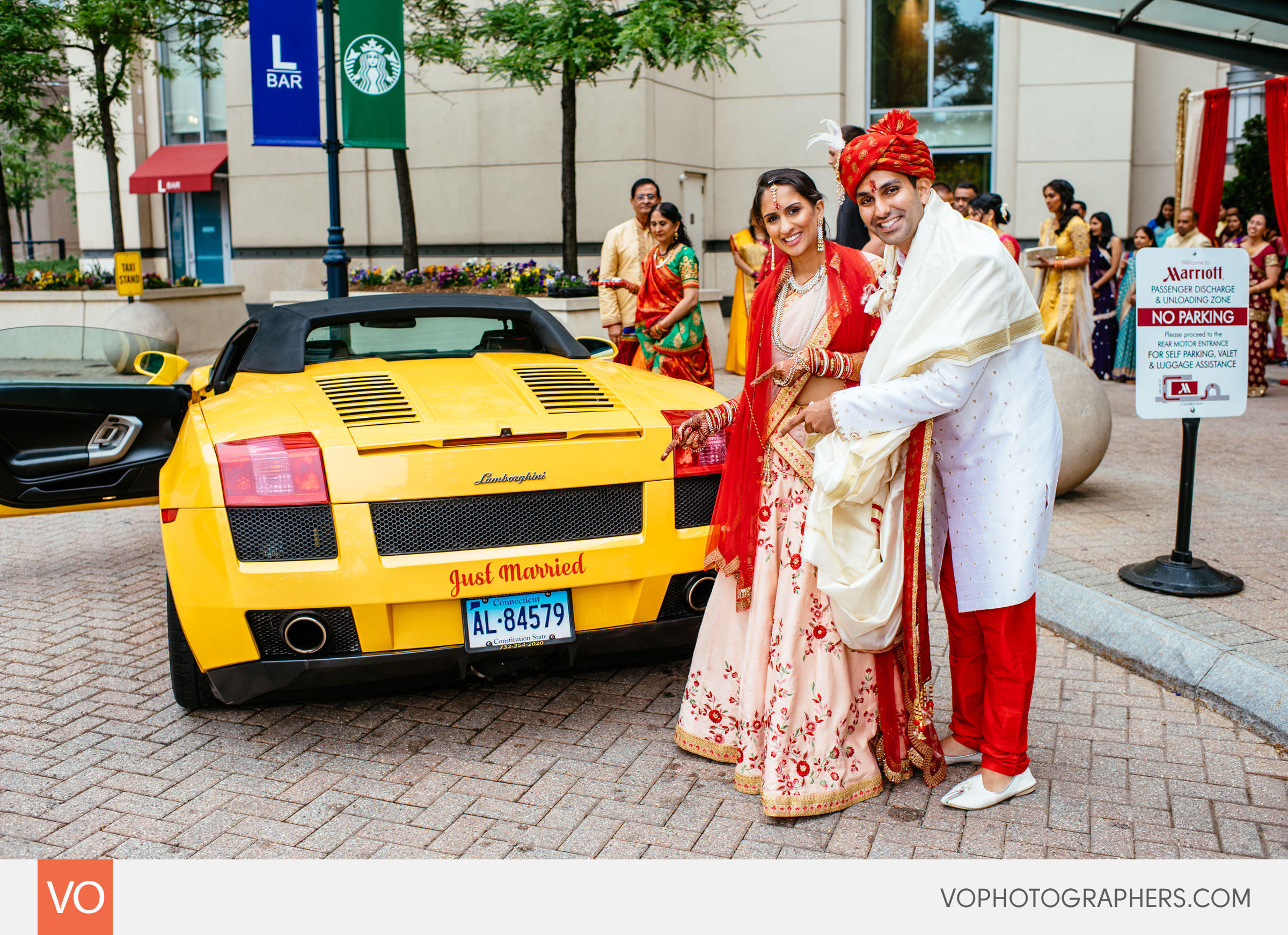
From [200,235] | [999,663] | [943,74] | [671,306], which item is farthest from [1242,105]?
[999,663]

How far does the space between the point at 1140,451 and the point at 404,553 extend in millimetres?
6811

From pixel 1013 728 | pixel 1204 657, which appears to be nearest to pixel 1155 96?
pixel 1204 657

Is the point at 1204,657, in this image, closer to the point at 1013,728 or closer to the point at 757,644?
the point at 1013,728

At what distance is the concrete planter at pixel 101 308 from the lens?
16.0m

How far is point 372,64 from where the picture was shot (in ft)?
33.8

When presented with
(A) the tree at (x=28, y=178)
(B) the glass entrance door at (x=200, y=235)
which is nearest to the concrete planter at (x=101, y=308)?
(B) the glass entrance door at (x=200, y=235)

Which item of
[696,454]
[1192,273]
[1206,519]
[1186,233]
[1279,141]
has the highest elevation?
[1279,141]

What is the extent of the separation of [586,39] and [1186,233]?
6.30 metres

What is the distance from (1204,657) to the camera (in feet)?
13.3

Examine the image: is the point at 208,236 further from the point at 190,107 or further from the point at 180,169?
the point at 190,107

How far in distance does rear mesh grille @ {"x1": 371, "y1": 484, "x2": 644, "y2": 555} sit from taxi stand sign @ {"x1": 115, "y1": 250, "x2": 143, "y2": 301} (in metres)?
12.0

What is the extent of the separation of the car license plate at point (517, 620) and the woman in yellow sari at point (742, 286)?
8.00 metres

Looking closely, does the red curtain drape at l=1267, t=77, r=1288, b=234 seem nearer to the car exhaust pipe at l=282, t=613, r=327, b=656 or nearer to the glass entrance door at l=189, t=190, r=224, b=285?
the car exhaust pipe at l=282, t=613, r=327, b=656

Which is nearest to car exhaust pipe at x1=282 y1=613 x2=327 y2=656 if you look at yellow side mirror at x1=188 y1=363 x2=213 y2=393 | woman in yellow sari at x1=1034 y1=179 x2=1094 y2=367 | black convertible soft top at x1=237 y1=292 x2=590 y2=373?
black convertible soft top at x1=237 y1=292 x2=590 y2=373
